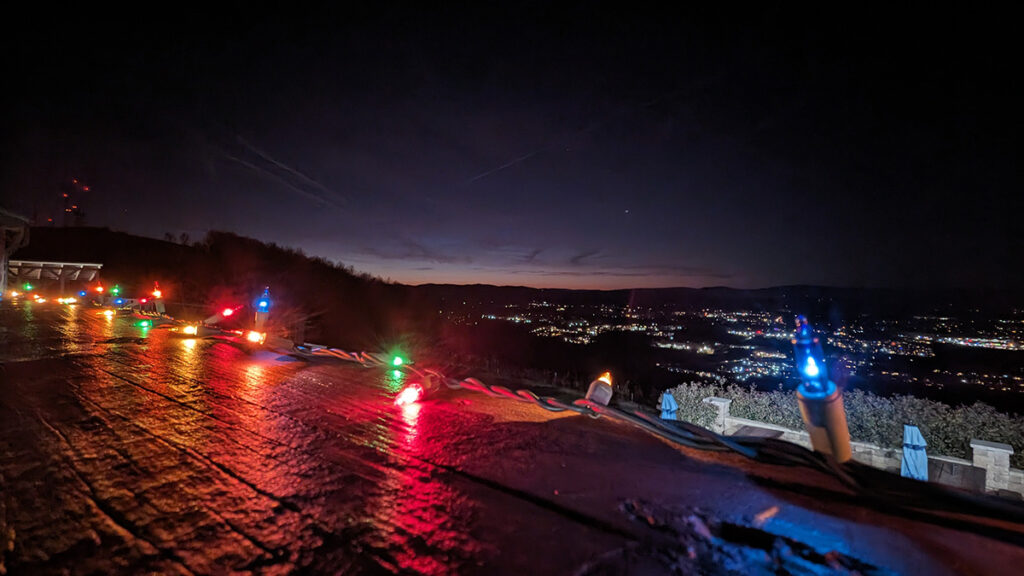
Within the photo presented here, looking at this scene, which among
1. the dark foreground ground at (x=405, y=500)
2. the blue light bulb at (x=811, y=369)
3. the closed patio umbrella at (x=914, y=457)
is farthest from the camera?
the closed patio umbrella at (x=914, y=457)

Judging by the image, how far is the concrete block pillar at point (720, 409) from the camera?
637 centimetres

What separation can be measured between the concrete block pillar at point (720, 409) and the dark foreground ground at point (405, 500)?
3291 mm

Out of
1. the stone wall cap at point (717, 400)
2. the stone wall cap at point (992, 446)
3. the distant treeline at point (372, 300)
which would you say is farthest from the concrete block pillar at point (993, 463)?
the distant treeline at point (372, 300)

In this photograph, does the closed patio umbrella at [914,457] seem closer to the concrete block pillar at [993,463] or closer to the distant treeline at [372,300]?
the concrete block pillar at [993,463]

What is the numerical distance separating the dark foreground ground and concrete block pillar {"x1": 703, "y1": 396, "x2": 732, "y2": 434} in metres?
3.29

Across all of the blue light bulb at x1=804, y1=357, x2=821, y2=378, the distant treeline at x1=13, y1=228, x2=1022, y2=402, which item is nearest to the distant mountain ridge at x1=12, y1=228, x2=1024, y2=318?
the distant treeline at x1=13, y1=228, x2=1022, y2=402

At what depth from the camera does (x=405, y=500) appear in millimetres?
2559

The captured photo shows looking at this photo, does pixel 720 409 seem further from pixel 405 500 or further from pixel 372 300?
pixel 372 300

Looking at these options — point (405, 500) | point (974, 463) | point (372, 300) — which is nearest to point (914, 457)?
point (974, 463)

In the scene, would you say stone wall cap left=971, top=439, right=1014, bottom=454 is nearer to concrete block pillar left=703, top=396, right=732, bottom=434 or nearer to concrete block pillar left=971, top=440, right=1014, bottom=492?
concrete block pillar left=971, top=440, right=1014, bottom=492

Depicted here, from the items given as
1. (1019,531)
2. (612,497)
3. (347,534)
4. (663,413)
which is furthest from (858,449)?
(347,534)

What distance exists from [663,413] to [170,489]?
19.3ft

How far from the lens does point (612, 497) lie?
2.60m

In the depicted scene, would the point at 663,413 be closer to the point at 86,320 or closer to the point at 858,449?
the point at 858,449
